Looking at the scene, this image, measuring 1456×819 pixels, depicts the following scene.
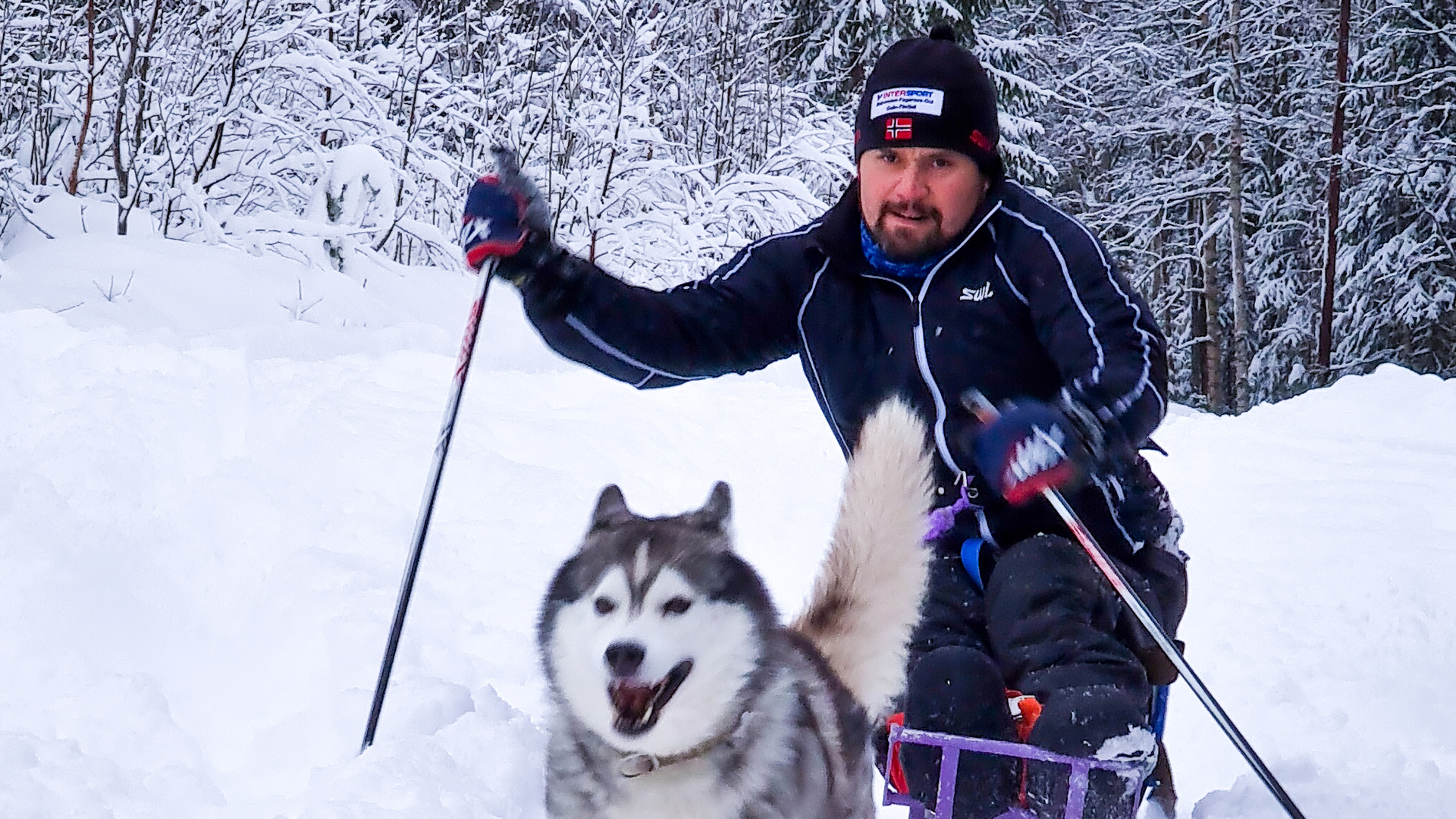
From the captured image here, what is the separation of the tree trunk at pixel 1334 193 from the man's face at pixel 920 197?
514 inches

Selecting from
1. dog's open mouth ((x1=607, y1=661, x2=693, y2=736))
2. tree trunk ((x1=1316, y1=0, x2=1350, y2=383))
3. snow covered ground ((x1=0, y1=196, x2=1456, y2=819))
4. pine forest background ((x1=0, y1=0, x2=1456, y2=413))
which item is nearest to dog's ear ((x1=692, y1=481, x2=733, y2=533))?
dog's open mouth ((x1=607, y1=661, x2=693, y2=736))

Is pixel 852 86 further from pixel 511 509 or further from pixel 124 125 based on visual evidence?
pixel 511 509

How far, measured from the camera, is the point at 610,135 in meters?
8.98

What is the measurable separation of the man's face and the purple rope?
0.48 m

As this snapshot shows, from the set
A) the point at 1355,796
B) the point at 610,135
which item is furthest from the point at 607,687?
the point at 610,135

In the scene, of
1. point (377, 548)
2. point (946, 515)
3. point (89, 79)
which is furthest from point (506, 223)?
point (89, 79)

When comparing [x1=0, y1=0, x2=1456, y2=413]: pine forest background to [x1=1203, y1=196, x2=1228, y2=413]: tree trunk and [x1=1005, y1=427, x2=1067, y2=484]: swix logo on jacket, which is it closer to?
[x1=1203, y1=196, x2=1228, y2=413]: tree trunk

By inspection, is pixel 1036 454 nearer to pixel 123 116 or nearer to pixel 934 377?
pixel 934 377

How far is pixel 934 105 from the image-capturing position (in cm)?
230

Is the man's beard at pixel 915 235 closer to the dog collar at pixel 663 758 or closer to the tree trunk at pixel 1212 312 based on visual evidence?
the dog collar at pixel 663 758

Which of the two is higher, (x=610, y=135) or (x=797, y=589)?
(x=610, y=135)

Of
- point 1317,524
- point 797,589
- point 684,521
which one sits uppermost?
point 684,521

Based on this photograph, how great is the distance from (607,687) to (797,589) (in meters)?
2.36

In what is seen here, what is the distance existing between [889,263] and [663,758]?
1174 mm
